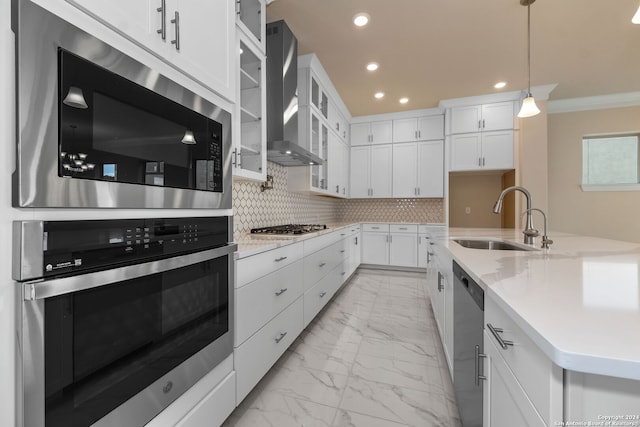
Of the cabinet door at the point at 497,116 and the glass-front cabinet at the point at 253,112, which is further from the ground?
the cabinet door at the point at 497,116

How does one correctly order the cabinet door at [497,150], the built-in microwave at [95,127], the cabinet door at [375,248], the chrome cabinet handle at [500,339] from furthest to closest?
the cabinet door at [375,248], the cabinet door at [497,150], the chrome cabinet handle at [500,339], the built-in microwave at [95,127]

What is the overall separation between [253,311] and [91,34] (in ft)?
4.24

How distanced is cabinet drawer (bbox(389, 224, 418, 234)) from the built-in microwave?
13.3ft

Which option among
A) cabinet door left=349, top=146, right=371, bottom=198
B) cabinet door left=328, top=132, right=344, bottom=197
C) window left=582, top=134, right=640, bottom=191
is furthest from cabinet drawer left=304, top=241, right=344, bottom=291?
window left=582, top=134, right=640, bottom=191

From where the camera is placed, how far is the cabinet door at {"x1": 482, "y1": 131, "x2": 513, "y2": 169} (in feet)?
13.7

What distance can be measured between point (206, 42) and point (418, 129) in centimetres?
426

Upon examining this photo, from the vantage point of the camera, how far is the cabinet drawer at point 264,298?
4.60ft

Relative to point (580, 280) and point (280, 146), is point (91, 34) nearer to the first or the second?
point (280, 146)

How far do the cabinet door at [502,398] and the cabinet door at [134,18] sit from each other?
146cm

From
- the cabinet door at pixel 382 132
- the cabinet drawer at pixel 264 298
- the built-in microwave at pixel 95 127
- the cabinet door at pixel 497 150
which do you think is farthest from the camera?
the cabinet door at pixel 382 132

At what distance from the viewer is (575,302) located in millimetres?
704

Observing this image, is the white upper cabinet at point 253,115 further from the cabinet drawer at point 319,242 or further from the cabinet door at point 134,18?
the cabinet door at point 134,18

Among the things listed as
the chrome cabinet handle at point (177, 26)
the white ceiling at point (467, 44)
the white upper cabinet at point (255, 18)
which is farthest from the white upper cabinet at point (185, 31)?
the white ceiling at point (467, 44)

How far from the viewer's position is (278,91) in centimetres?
247
